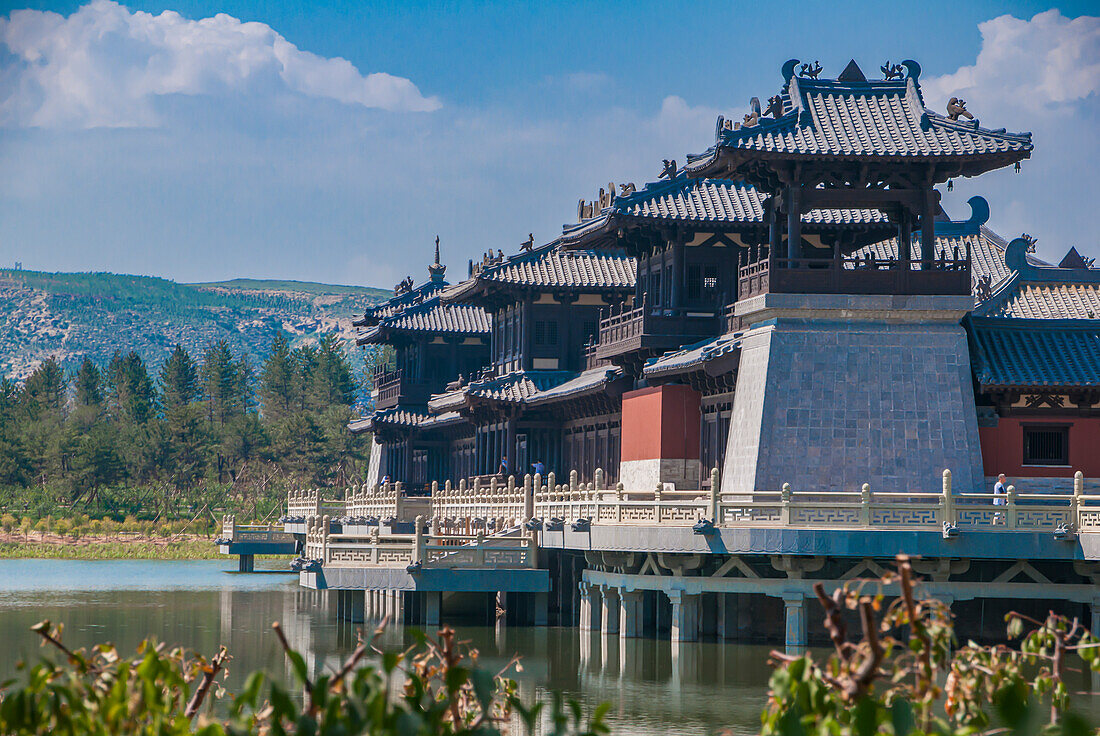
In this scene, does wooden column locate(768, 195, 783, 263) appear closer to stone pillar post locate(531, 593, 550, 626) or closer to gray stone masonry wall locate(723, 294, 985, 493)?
gray stone masonry wall locate(723, 294, 985, 493)

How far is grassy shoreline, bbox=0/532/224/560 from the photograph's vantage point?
81.8 metres

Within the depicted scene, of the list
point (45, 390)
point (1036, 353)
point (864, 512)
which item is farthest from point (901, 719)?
point (45, 390)

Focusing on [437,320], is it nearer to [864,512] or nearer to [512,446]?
[512,446]

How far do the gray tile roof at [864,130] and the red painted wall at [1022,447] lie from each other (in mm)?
6242

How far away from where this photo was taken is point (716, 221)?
4050cm

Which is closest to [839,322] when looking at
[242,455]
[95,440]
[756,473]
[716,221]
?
[756,473]

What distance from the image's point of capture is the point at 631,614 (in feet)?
108

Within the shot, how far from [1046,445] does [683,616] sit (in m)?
10.2

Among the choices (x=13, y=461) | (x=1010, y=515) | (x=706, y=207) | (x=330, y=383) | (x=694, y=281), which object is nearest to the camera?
(x=1010, y=515)

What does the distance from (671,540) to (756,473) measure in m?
4.67

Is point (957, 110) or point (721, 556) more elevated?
point (957, 110)

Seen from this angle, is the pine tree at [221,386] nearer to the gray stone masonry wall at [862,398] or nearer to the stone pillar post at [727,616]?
the gray stone masonry wall at [862,398]

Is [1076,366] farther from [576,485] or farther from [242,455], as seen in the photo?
[242,455]

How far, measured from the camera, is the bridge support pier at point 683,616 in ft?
101
